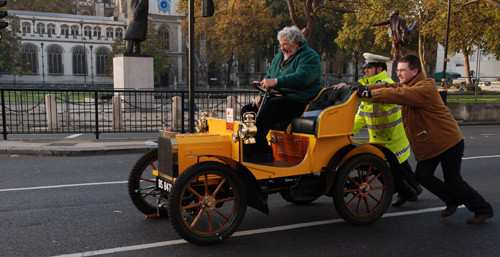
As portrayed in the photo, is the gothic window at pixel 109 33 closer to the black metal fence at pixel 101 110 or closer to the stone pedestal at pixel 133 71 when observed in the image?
the stone pedestal at pixel 133 71

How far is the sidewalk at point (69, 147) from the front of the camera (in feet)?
33.6

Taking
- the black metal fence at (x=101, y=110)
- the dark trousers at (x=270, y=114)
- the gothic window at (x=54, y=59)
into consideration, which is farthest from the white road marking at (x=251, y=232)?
the gothic window at (x=54, y=59)

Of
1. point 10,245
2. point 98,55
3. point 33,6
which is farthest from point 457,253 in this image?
point 33,6

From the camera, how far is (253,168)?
14.8 ft

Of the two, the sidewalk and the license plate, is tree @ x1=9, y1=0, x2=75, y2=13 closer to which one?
the sidewalk

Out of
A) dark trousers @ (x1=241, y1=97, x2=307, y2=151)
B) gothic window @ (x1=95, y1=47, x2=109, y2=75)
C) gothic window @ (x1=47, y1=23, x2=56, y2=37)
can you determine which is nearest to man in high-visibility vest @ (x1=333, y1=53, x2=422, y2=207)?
dark trousers @ (x1=241, y1=97, x2=307, y2=151)

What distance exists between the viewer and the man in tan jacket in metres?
4.88

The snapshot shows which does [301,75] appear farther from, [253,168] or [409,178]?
[409,178]

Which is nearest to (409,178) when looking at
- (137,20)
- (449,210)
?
(449,210)

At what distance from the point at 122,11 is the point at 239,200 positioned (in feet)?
289

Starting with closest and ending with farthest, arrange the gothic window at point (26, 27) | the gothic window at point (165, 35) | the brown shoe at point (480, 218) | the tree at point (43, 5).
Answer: the brown shoe at point (480, 218) < the gothic window at point (26, 27) < the tree at point (43, 5) < the gothic window at point (165, 35)

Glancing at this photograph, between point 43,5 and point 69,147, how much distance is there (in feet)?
261

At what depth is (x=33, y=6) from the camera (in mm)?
77562

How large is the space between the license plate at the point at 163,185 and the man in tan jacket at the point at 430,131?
234 cm
